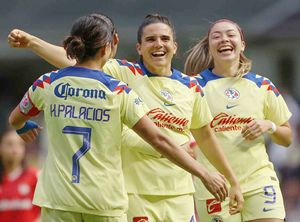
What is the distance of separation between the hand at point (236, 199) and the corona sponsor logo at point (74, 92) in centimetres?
148

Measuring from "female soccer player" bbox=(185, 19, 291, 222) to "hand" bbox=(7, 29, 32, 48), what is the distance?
1.44m

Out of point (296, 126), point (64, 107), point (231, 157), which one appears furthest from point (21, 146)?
point (296, 126)

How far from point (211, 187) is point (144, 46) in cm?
142

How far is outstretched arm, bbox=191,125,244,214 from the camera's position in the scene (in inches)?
299

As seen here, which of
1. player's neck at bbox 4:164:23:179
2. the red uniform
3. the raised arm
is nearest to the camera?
the raised arm

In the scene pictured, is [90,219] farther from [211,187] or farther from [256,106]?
[256,106]

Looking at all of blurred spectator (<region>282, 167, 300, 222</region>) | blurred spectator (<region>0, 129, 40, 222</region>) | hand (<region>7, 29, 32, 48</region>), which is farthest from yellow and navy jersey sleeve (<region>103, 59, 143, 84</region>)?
blurred spectator (<region>282, 167, 300, 222</region>)

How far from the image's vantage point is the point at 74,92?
661cm

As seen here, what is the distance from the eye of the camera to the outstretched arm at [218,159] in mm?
7605

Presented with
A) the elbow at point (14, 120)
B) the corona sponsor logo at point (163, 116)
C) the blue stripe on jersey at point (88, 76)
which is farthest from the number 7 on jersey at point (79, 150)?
the corona sponsor logo at point (163, 116)

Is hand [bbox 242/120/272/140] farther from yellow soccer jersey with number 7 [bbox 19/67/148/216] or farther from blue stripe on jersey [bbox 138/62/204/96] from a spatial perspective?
yellow soccer jersey with number 7 [bbox 19/67/148/216]

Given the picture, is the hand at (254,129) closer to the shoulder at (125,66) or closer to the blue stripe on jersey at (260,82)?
the blue stripe on jersey at (260,82)

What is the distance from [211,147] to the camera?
7.64m

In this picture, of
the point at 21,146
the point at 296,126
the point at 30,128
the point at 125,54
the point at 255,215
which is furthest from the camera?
the point at 125,54
